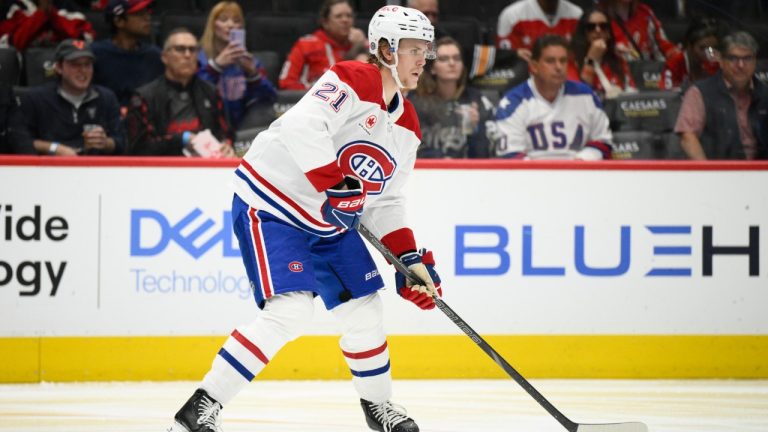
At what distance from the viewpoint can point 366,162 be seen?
331cm

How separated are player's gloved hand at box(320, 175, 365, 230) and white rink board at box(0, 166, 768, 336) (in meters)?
1.48

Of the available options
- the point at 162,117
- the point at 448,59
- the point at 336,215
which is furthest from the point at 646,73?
the point at 336,215

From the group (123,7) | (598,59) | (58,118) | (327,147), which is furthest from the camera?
(598,59)

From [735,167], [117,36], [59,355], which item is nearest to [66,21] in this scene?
[117,36]

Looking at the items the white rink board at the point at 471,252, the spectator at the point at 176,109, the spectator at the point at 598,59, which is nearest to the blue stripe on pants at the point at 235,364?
the white rink board at the point at 471,252

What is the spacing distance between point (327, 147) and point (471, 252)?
1.79 m

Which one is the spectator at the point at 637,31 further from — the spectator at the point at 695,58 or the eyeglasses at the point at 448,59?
the eyeglasses at the point at 448,59

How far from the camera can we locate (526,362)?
15.7 feet

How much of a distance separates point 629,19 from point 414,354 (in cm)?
248

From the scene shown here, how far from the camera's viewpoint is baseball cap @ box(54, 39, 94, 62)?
505cm

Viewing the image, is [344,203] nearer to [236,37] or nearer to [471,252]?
[471,252]

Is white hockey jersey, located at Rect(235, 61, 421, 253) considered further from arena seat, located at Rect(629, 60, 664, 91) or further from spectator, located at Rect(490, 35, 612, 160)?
arena seat, located at Rect(629, 60, 664, 91)

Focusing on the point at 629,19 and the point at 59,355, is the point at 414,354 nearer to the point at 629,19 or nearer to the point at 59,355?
the point at 59,355

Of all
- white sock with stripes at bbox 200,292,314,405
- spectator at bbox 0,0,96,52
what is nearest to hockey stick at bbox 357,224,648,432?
white sock with stripes at bbox 200,292,314,405
